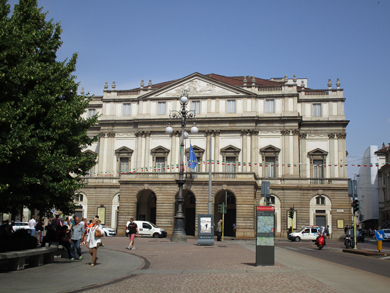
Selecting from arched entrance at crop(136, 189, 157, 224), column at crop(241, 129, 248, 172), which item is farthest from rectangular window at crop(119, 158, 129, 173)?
column at crop(241, 129, 248, 172)

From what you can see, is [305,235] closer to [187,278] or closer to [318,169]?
[318,169]

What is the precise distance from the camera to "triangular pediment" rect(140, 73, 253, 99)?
176ft

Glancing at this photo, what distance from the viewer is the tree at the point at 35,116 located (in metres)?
16.7

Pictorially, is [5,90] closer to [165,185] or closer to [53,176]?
[53,176]

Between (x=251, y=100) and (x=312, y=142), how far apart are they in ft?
29.2

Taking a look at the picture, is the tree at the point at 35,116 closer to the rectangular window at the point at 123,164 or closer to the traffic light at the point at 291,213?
the traffic light at the point at 291,213

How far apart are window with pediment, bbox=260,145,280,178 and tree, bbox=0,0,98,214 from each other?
3405cm

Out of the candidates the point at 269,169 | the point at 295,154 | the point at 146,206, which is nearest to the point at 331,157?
the point at 295,154

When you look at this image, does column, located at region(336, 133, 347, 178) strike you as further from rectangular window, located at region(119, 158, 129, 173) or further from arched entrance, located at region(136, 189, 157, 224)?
rectangular window, located at region(119, 158, 129, 173)

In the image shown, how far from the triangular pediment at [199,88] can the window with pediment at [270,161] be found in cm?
716

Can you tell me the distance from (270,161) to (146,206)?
51.3 feet

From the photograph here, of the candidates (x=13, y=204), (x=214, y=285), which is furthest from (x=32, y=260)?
(x=214, y=285)

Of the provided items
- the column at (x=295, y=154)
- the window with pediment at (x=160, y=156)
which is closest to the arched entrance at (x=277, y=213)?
the column at (x=295, y=154)

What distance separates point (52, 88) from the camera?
1877 cm
